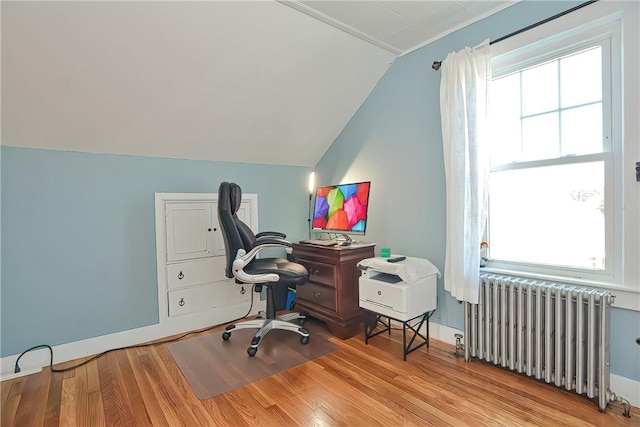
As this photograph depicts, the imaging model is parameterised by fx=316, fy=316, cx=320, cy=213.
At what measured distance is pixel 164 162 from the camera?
2836 mm

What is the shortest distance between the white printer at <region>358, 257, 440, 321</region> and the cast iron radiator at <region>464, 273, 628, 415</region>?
0.31 meters

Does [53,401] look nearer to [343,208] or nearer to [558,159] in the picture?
[343,208]

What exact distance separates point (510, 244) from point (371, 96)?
1850 millimetres

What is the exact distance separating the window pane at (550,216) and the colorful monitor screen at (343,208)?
99 cm

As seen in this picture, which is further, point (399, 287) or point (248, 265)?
point (248, 265)

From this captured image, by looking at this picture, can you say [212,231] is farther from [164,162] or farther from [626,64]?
[626,64]

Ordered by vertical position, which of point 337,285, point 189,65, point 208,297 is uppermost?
point 189,65

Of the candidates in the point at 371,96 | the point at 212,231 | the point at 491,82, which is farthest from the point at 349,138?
the point at 212,231

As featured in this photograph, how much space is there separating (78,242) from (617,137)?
143 inches

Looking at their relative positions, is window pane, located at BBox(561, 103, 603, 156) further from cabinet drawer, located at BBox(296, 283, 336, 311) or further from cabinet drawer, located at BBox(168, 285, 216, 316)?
cabinet drawer, located at BBox(168, 285, 216, 316)

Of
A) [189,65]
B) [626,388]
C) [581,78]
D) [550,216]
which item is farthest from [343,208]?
[626,388]

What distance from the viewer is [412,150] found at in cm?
277

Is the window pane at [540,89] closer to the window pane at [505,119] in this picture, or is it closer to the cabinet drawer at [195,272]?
the window pane at [505,119]

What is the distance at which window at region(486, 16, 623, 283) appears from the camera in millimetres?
1796
